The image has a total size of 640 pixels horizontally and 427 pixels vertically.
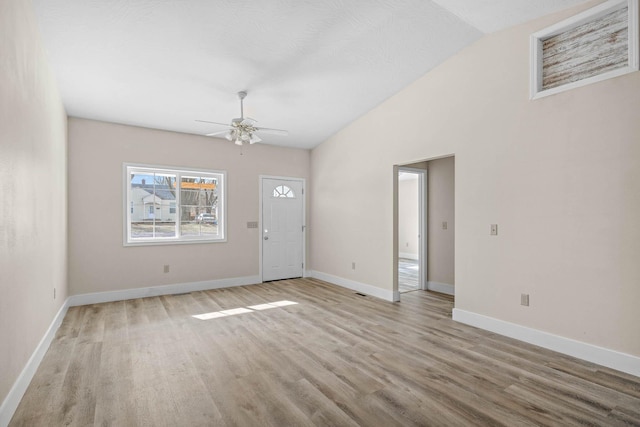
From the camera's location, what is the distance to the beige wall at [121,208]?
4.90 metres

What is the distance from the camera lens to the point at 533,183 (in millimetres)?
3443

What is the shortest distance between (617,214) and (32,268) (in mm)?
5116

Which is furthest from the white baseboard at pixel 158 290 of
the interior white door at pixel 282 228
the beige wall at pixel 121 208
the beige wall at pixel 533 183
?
the beige wall at pixel 533 183

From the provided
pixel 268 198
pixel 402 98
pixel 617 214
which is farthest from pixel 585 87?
pixel 268 198

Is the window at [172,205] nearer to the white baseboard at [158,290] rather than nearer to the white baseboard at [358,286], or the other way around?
the white baseboard at [158,290]

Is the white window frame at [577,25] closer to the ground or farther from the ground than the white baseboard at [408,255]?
farther from the ground

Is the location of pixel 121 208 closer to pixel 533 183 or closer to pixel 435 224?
pixel 435 224

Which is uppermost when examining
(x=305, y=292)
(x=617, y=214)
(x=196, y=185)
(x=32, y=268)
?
(x=196, y=185)

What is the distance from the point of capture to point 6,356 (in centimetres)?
211

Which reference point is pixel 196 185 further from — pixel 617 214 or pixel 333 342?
pixel 617 214

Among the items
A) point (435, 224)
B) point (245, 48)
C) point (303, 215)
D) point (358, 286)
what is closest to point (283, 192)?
point (303, 215)

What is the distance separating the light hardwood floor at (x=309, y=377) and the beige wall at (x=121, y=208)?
1.07 m

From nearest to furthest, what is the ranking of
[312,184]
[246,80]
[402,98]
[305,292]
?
1. [246,80]
2. [402,98]
3. [305,292]
4. [312,184]

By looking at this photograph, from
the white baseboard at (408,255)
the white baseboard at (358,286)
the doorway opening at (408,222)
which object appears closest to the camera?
the white baseboard at (358,286)
